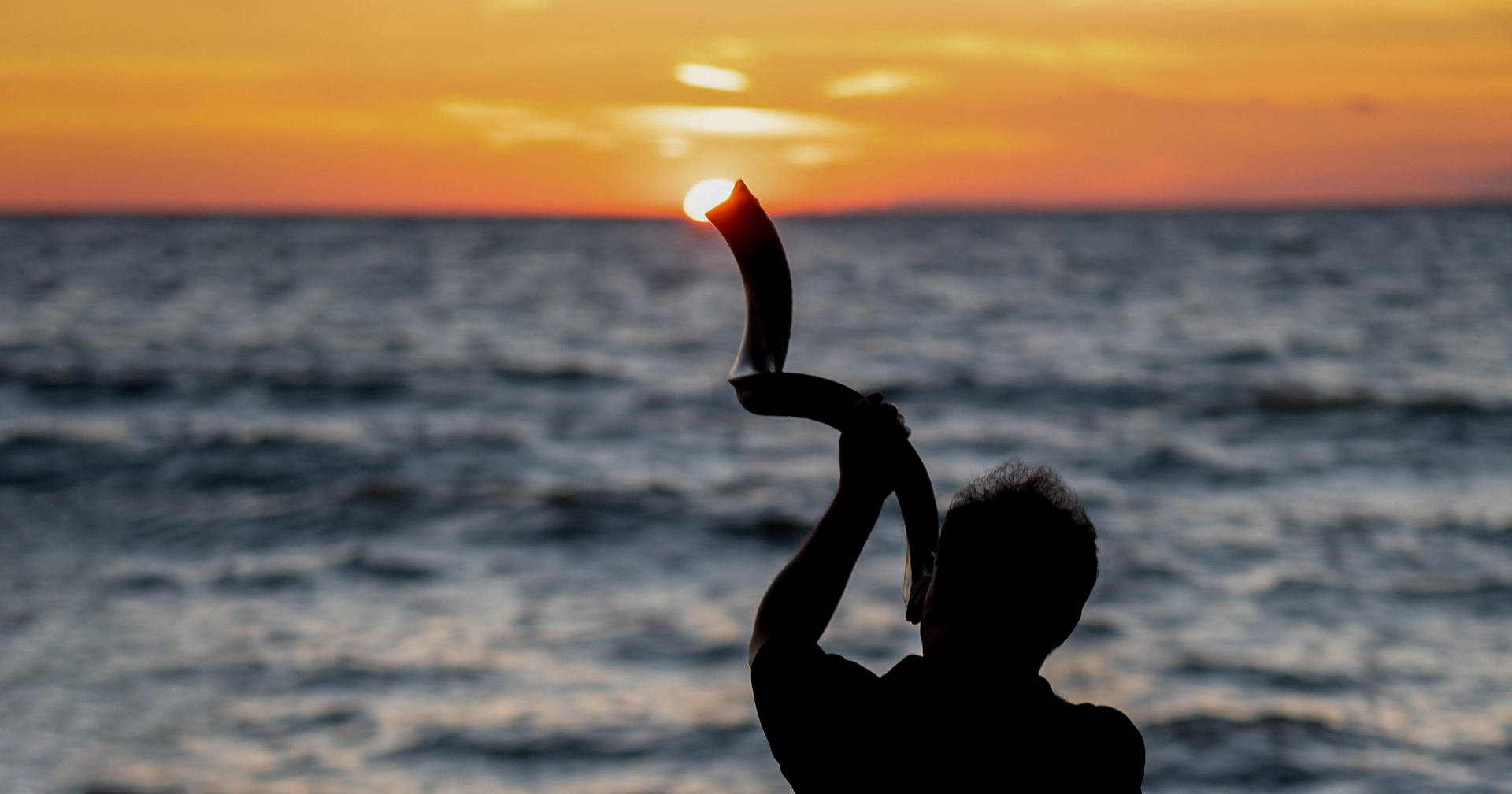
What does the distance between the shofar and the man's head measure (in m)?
0.11

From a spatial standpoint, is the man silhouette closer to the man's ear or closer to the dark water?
the man's ear

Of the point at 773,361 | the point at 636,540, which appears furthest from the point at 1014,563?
the point at 636,540

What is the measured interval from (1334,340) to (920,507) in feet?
93.0

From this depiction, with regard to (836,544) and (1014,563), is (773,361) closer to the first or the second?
(836,544)

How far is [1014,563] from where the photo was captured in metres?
1.53

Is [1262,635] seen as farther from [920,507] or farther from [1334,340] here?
[1334,340]

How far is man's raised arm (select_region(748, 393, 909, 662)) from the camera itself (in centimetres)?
159

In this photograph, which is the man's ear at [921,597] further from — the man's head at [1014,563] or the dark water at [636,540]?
the dark water at [636,540]

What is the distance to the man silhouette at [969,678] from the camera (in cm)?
154

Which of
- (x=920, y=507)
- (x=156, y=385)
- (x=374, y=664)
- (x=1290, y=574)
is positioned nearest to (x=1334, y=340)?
(x=1290, y=574)

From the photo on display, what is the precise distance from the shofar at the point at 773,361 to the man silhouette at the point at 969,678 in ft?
0.39

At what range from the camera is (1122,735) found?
158 cm

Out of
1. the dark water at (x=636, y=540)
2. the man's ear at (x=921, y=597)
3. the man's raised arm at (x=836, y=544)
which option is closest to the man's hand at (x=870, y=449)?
the man's raised arm at (x=836, y=544)

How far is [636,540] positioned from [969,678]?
10511mm
